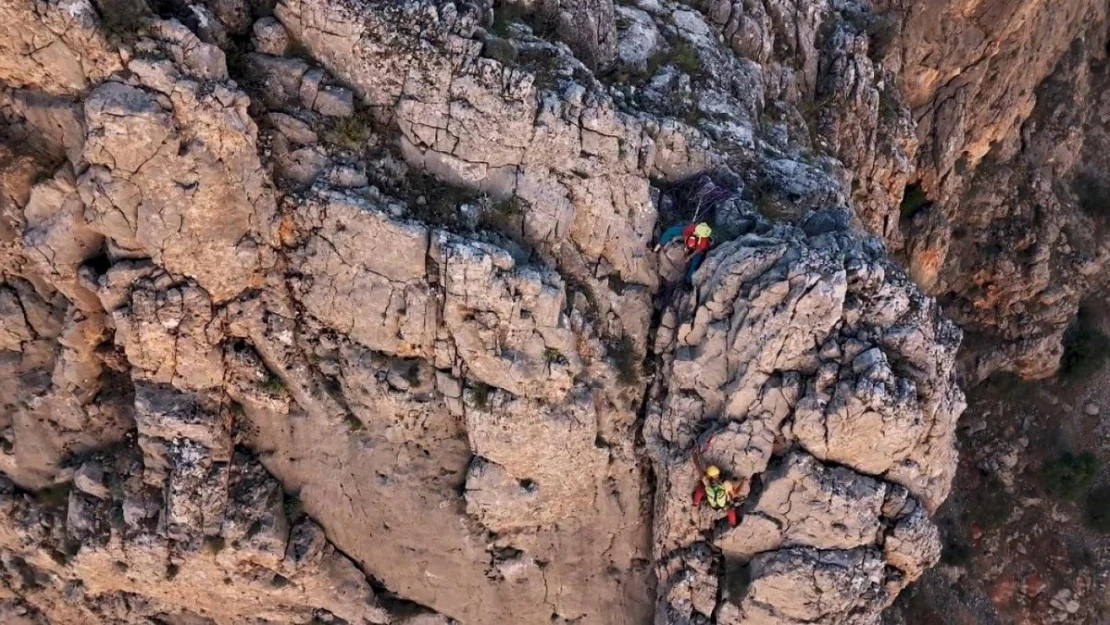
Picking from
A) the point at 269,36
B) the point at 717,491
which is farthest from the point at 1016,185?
the point at 269,36

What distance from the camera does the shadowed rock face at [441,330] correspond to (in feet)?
41.6

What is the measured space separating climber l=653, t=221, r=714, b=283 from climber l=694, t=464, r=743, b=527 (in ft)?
11.2

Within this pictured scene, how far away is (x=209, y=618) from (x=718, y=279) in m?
13.0

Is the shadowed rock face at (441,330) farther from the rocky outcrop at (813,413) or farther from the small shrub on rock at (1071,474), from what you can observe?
the small shrub on rock at (1071,474)

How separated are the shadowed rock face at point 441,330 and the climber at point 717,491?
0.88 ft

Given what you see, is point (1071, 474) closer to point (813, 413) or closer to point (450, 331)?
point (813, 413)

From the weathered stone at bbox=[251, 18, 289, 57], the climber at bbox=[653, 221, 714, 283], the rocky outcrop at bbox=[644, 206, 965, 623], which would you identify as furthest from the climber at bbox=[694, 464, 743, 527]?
the weathered stone at bbox=[251, 18, 289, 57]

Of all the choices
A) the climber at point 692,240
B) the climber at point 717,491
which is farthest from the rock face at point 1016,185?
the climber at point 717,491

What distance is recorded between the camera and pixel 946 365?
13133mm

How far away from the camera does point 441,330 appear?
541 inches

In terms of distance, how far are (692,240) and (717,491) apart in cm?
437

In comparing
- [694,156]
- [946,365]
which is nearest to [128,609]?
[694,156]

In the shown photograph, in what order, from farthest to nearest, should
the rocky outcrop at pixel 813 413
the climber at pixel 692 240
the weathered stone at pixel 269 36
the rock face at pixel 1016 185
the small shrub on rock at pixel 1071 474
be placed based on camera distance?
the small shrub on rock at pixel 1071 474 < the rock face at pixel 1016 185 < the climber at pixel 692 240 < the weathered stone at pixel 269 36 < the rocky outcrop at pixel 813 413

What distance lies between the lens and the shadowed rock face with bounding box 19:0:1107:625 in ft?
41.6
